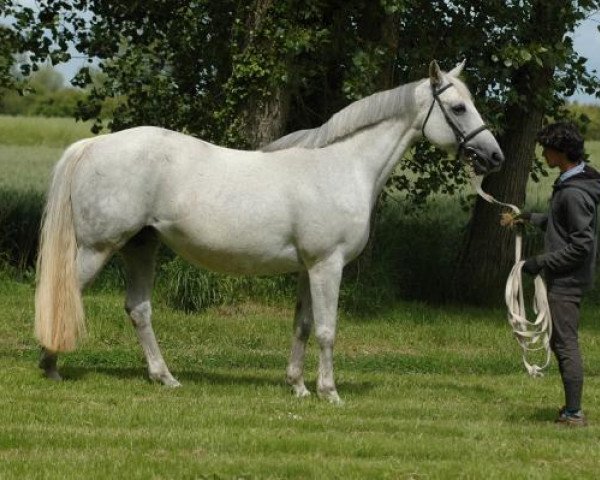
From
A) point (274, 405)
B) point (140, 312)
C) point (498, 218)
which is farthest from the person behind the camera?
point (498, 218)

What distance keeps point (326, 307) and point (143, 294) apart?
153 cm

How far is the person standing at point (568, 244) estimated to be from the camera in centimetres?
785

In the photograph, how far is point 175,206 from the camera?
29.8 feet

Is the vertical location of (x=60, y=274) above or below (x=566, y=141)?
below

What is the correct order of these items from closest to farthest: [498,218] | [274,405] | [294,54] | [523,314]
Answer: [523,314], [274,405], [294,54], [498,218]

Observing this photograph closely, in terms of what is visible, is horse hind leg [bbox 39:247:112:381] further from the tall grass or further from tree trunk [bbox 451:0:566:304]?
the tall grass

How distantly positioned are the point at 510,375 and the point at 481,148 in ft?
10.5

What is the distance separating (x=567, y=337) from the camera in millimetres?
7977

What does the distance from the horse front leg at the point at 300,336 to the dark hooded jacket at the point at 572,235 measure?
206cm

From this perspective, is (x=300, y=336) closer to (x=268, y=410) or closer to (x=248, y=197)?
(x=268, y=410)

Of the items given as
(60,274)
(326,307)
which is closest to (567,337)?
(326,307)

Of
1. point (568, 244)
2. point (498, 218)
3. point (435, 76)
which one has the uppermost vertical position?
point (435, 76)

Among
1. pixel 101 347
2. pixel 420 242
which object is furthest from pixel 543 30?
pixel 101 347

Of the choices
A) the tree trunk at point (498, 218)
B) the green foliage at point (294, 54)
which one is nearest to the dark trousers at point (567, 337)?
the green foliage at point (294, 54)
